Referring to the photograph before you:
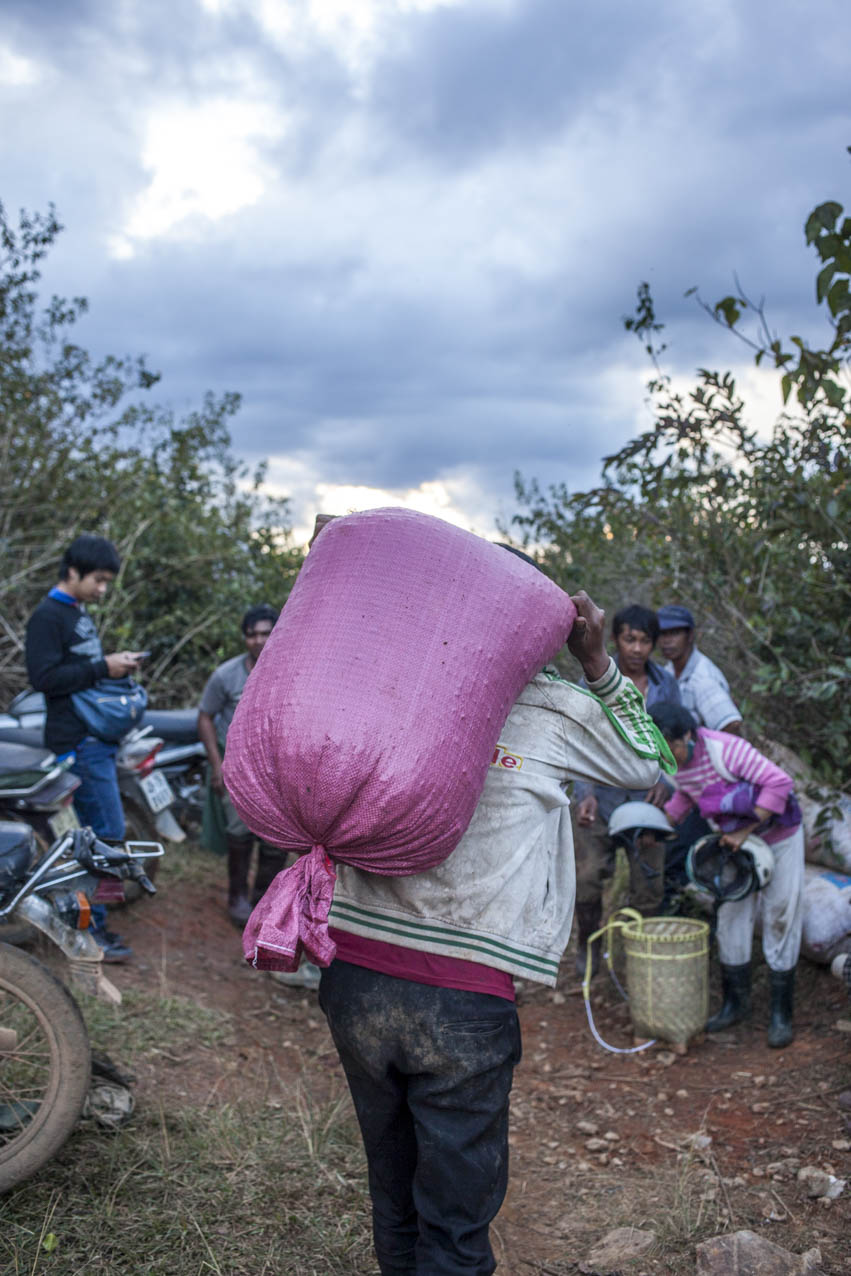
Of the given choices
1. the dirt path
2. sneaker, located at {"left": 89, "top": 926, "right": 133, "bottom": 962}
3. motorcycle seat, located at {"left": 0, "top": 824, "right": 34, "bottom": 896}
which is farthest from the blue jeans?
motorcycle seat, located at {"left": 0, "top": 824, "right": 34, "bottom": 896}

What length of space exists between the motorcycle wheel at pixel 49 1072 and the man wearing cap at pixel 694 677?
10.4 feet

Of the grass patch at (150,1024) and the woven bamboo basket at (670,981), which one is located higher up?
the woven bamboo basket at (670,981)

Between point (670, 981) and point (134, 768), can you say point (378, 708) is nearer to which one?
point (670, 981)

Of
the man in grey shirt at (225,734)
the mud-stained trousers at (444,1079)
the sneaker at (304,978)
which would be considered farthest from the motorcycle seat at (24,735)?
the mud-stained trousers at (444,1079)

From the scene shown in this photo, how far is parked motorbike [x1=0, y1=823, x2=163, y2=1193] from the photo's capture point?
2836mm

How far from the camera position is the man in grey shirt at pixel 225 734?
5.46 metres

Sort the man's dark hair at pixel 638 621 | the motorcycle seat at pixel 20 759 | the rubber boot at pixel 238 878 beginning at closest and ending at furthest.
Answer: the man's dark hair at pixel 638 621 < the motorcycle seat at pixel 20 759 < the rubber boot at pixel 238 878

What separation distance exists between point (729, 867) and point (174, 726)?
4007mm

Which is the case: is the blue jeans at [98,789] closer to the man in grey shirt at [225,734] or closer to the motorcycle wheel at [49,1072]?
the man in grey shirt at [225,734]

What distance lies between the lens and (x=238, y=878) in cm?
593

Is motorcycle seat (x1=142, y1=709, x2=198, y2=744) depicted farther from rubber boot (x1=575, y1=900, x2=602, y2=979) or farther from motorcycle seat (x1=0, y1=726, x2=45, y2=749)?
rubber boot (x1=575, y1=900, x2=602, y2=979)

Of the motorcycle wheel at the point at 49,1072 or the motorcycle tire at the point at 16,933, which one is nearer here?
the motorcycle wheel at the point at 49,1072

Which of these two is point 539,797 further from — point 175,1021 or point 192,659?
point 192,659

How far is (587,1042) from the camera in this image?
187 inches
